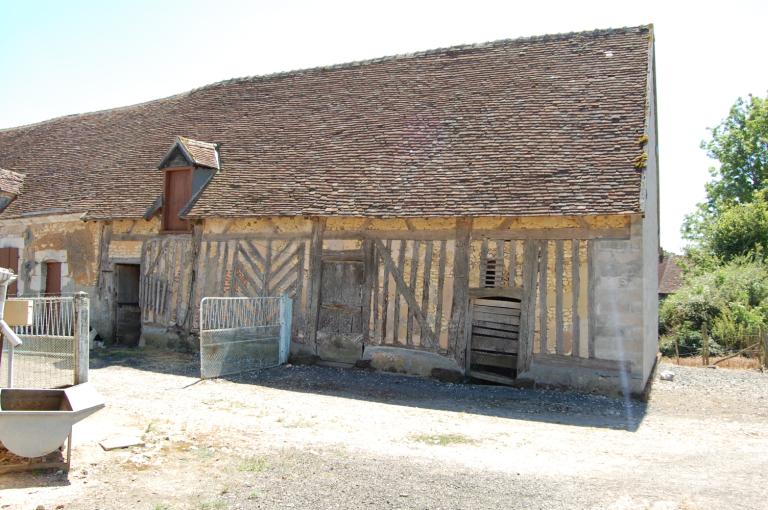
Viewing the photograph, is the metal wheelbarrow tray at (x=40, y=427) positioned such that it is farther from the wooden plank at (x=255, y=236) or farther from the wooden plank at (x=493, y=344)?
the wooden plank at (x=255, y=236)

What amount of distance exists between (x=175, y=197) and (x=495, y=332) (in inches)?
285

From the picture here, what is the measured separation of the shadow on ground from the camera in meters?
7.82

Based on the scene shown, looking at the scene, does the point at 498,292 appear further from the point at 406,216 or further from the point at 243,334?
the point at 243,334

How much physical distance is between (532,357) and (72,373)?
623cm

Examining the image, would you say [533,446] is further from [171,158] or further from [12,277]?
[171,158]

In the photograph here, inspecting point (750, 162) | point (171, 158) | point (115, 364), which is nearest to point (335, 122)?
point (171, 158)

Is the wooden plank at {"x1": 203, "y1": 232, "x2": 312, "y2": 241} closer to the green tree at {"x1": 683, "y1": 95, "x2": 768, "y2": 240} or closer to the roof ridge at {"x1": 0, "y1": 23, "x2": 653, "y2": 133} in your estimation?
the roof ridge at {"x1": 0, "y1": 23, "x2": 653, "y2": 133}

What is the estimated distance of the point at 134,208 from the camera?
12969mm

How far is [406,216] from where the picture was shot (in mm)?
9766

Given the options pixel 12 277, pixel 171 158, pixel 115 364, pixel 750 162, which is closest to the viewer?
pixel 12 277

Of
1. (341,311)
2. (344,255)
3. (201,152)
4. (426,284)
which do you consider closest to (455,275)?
(426,284)

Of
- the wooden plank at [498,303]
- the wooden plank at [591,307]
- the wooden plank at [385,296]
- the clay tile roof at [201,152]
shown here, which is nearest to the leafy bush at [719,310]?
the wooden plank at [591,307]

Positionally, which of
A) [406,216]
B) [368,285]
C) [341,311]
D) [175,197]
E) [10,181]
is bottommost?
[341,311]

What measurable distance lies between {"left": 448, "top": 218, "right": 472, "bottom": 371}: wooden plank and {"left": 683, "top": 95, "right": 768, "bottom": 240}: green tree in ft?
76.0
